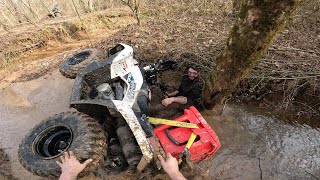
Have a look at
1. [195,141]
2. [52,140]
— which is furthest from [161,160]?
[52,140]

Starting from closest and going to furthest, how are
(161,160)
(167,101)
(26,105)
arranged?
(161,160) < (167,101) < (26,105)

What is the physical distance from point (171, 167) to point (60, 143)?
1.49 meters

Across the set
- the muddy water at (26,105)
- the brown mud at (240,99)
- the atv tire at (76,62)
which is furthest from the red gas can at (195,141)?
the muddy water at (26,105)

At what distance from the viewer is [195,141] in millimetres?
3596

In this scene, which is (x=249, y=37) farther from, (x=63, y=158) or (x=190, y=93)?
(x=63, y=158)

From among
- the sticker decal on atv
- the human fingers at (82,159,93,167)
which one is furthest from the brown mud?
the sticker decal on atv

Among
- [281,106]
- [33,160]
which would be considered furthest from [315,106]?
[33,160]

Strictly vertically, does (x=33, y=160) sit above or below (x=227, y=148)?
above

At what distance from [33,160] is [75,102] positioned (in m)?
0.84

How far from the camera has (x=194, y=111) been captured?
3.88 m

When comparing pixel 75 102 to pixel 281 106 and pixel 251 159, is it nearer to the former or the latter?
pixel 251 159

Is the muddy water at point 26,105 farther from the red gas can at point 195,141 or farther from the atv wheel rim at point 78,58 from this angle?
the red gas can at point 195,141

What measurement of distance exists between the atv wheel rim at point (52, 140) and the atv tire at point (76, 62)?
148 cm

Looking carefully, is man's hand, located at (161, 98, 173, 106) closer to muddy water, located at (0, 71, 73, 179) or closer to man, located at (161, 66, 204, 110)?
man, located at (161, 66, 204, 110)
